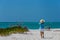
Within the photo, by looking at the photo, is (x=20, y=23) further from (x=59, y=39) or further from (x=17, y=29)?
(x=59, y=39)

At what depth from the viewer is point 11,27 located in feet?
99.3

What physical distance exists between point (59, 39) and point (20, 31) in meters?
9.02

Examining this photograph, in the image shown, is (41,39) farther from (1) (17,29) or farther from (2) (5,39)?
(1) (17,29)

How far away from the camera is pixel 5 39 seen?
20859mm

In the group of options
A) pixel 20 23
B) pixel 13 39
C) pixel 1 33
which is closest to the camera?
pixel 13 39

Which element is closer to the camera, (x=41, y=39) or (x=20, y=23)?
(x=41, y=39)

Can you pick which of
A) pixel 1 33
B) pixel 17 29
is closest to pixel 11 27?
pixel 17 29

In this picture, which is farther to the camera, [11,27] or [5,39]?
[11,27]

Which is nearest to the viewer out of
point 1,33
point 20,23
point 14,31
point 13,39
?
point 13,39

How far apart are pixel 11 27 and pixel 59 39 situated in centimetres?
1035

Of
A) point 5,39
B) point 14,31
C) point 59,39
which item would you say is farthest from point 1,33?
point 59,39

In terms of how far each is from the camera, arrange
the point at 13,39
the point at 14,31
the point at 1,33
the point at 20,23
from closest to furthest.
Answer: the point at 13,39 < the point at 1,33 < the point at 14,31 < the point at 20,23

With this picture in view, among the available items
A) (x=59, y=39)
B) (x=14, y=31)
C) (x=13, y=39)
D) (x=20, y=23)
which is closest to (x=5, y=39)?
(x=13, y=39)

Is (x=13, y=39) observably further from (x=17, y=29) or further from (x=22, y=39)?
(x=17, y=29)
